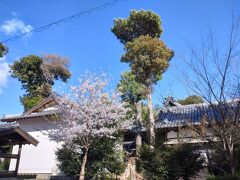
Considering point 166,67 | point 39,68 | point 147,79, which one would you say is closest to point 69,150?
point 147,79

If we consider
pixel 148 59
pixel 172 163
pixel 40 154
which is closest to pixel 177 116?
pixel 148 59

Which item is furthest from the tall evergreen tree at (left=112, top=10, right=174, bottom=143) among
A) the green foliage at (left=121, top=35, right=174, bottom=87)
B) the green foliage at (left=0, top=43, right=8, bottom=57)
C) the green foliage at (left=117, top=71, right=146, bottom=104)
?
the green foliage at (left=0, top=43, right=8, bottom=57)

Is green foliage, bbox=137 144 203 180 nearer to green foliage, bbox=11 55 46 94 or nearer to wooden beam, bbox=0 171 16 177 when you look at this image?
wooden beam, bbox=0 171 16 177

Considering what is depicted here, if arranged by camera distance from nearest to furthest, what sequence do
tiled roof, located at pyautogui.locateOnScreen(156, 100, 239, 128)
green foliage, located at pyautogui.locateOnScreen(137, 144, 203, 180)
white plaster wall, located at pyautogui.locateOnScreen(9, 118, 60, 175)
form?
green foliage, located at pyautogui.locateOnScreen(137, 144, 203, 180), tiled roof, located at pyautogui.locateOnScreen(156, 100, 239, 128), white plaster wall, located at pyautogui.locateOnScreen(9, 118, 60, 175)

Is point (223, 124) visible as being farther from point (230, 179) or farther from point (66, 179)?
point (66, 179)

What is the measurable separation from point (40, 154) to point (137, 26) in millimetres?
12879

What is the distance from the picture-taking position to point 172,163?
14836 mm

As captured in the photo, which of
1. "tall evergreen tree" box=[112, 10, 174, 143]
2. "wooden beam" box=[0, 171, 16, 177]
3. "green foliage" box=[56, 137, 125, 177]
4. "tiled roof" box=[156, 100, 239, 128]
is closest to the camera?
"wooden beam" box=[0, 171, 16, 177]

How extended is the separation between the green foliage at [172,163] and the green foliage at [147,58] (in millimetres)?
5821

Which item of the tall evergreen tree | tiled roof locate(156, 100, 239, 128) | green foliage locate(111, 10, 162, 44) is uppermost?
green foliage locate(111, 10, 162, 44)

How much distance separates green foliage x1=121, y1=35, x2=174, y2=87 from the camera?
1909 centimetres

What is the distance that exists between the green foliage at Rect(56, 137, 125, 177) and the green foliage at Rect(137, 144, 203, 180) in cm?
147

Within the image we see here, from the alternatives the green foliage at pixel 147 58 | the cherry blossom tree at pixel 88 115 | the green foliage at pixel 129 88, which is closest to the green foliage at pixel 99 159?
the cherry blossom tree at pixel 88 115

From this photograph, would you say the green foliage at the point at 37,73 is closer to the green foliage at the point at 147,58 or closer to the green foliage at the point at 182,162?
the green foliage at the point at 147,58
